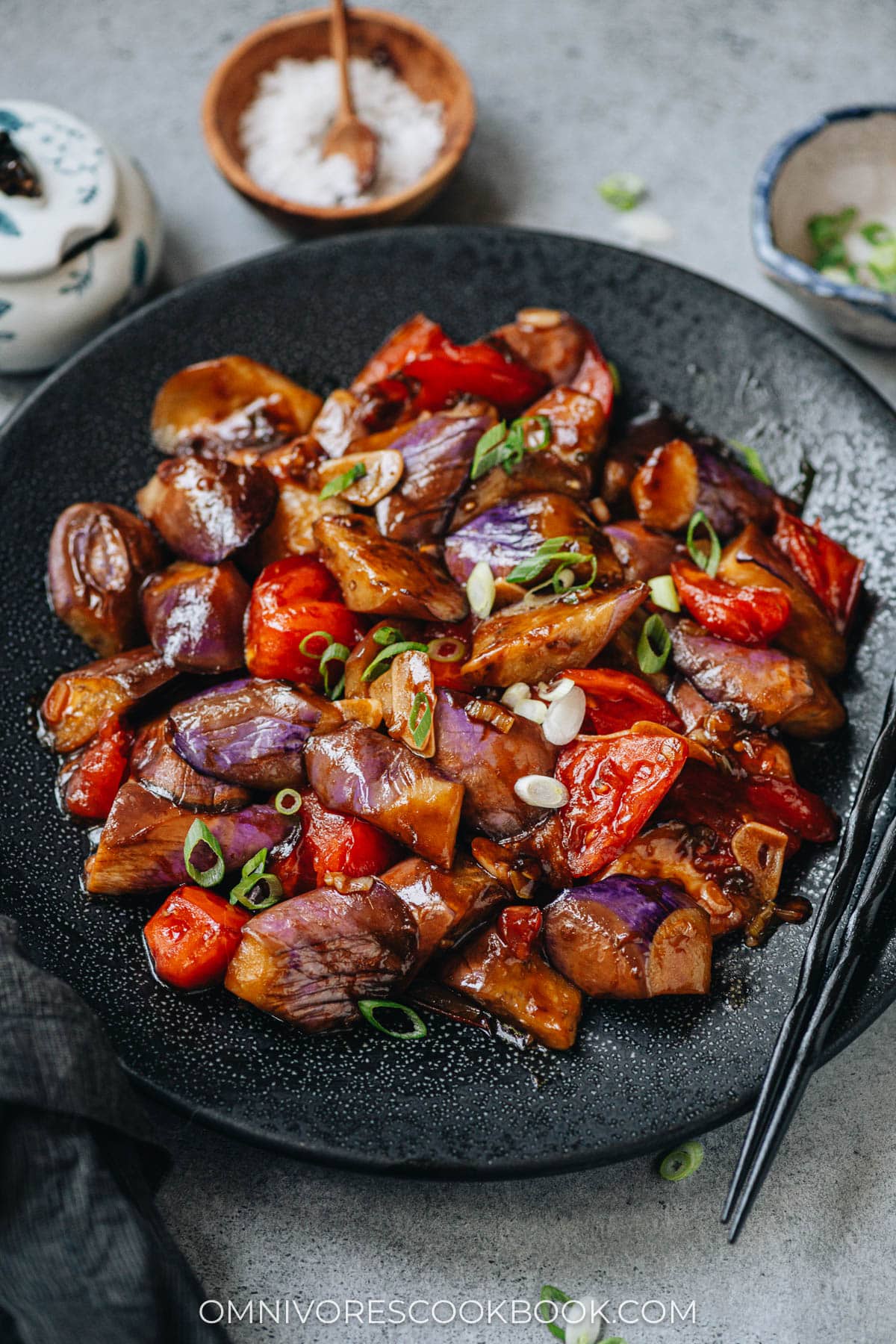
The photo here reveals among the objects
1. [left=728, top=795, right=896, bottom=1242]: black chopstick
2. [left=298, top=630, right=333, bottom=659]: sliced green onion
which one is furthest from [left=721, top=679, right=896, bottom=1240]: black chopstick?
[left=298, top=630, right=333, bottom=659]: sliced green onion

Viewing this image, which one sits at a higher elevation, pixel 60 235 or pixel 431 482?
pixel 60 235

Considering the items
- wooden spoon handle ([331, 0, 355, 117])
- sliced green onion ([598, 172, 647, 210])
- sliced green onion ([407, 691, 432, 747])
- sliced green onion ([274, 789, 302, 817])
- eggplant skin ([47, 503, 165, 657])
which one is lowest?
sliced green onion ([274, 789, 302, 817])

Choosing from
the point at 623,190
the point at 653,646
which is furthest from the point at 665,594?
the point at 623,190

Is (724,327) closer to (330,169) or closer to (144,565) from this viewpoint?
(330,169)

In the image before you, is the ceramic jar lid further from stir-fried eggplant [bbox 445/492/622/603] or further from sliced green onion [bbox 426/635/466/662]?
sliced green onion [bbox 426/635/466/662]

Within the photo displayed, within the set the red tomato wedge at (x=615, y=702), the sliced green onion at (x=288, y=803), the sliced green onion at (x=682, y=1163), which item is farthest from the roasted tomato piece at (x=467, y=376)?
the sliced green onion at (x=682, y=1163)

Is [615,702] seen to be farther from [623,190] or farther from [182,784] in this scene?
[623,190]

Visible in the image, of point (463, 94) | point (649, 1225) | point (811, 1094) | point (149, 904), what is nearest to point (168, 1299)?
point (149, 904)
